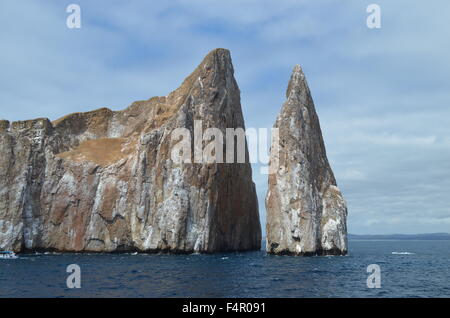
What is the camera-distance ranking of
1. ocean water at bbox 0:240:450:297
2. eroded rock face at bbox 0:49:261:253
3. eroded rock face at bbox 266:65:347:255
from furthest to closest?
eroded rock face at bbox 0:49:261:253 < eroded rock face at bbox 266:65:347:255 < ocean water at bbox 0:240:450:297

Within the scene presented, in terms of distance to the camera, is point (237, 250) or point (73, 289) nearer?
point (73, 289)

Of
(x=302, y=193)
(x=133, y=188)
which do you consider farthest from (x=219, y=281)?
(x=133, y=188)

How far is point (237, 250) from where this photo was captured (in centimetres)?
9312

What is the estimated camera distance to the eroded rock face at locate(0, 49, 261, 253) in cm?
8175

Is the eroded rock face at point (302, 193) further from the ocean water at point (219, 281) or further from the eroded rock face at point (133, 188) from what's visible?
the eroded rock face at point (133, 188)

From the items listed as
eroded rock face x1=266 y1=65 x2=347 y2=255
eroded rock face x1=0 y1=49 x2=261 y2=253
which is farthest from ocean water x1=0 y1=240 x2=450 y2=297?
eroded rock face x1=0 y1=49 x2=261 y2=253

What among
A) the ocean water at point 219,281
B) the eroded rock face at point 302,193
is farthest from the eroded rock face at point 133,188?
the ocean water at point 219,281

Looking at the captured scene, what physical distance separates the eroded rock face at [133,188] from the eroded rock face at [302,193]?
1398cm

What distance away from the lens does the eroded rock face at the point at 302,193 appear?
70.3 metres

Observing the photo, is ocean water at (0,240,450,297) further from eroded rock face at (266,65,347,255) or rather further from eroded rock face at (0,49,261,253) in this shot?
eroded rock face at (0,49,261,253)

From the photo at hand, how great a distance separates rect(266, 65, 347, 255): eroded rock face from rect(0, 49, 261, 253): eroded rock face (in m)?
14.0
